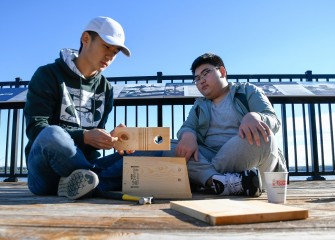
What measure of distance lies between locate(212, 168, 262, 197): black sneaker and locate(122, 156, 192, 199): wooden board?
0.18m

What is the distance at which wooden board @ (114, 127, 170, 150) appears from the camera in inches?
68.3

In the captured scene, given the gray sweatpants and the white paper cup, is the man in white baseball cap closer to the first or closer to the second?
the gray sweatpants

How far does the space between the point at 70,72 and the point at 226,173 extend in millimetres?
1133

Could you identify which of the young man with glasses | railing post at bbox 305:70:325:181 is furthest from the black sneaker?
railing post at bbox 305:70:325:181

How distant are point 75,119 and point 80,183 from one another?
23.4 inches

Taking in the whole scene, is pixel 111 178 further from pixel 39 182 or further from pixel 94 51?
pixel 94 51

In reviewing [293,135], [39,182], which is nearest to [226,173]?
[39,182]

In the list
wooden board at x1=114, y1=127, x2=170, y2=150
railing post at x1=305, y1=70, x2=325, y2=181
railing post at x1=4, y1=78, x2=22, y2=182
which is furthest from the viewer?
railing post at x1=4, y1=78, x2=22, y2=182

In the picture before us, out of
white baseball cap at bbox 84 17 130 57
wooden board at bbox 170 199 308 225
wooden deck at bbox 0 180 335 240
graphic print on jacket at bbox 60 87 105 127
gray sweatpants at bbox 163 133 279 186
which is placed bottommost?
wooden deck at bbox 0 180 335 240

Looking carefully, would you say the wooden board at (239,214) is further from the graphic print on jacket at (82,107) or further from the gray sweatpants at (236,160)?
the graphic print on jacket at (82,107)

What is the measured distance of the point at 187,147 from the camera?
1929 mm

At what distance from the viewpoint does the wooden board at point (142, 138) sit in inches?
68.3

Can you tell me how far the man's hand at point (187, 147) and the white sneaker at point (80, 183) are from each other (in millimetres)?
577

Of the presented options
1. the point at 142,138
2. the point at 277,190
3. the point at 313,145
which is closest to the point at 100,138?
the point at 142,138
